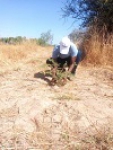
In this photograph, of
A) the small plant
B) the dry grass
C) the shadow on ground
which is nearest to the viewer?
the small plant

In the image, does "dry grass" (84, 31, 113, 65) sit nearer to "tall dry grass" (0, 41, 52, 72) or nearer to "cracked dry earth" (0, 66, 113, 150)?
"cracked dry earth" (0, 66, 113, 150)

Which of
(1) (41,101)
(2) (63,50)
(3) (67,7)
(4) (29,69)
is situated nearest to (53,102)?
(1) (41,101)

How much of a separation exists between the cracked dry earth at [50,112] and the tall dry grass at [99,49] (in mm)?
1004

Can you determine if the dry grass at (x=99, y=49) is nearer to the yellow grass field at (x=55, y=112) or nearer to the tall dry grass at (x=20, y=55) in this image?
the yellow grass field at (x=55, y=112)

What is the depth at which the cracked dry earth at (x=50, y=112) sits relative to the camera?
2.93 m

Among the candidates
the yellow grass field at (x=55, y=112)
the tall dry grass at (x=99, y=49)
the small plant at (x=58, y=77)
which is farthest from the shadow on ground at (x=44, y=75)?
the tall dry grass at (x=99, y=49)

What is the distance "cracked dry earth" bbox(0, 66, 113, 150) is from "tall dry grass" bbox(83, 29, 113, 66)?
100 centimetres

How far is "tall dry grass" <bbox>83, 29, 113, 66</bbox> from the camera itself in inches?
225

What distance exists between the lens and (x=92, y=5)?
6992 mm

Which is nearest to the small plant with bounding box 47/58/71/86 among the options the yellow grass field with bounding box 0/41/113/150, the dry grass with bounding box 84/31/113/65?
the yellow grass field with bounding box 0/41/113/150

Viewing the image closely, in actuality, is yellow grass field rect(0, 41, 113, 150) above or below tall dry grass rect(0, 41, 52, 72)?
below

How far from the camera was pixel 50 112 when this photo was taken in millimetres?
3438

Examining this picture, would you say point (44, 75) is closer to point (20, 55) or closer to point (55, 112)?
point (55, 112)

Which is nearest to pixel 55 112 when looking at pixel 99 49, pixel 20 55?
pixel 99 49
